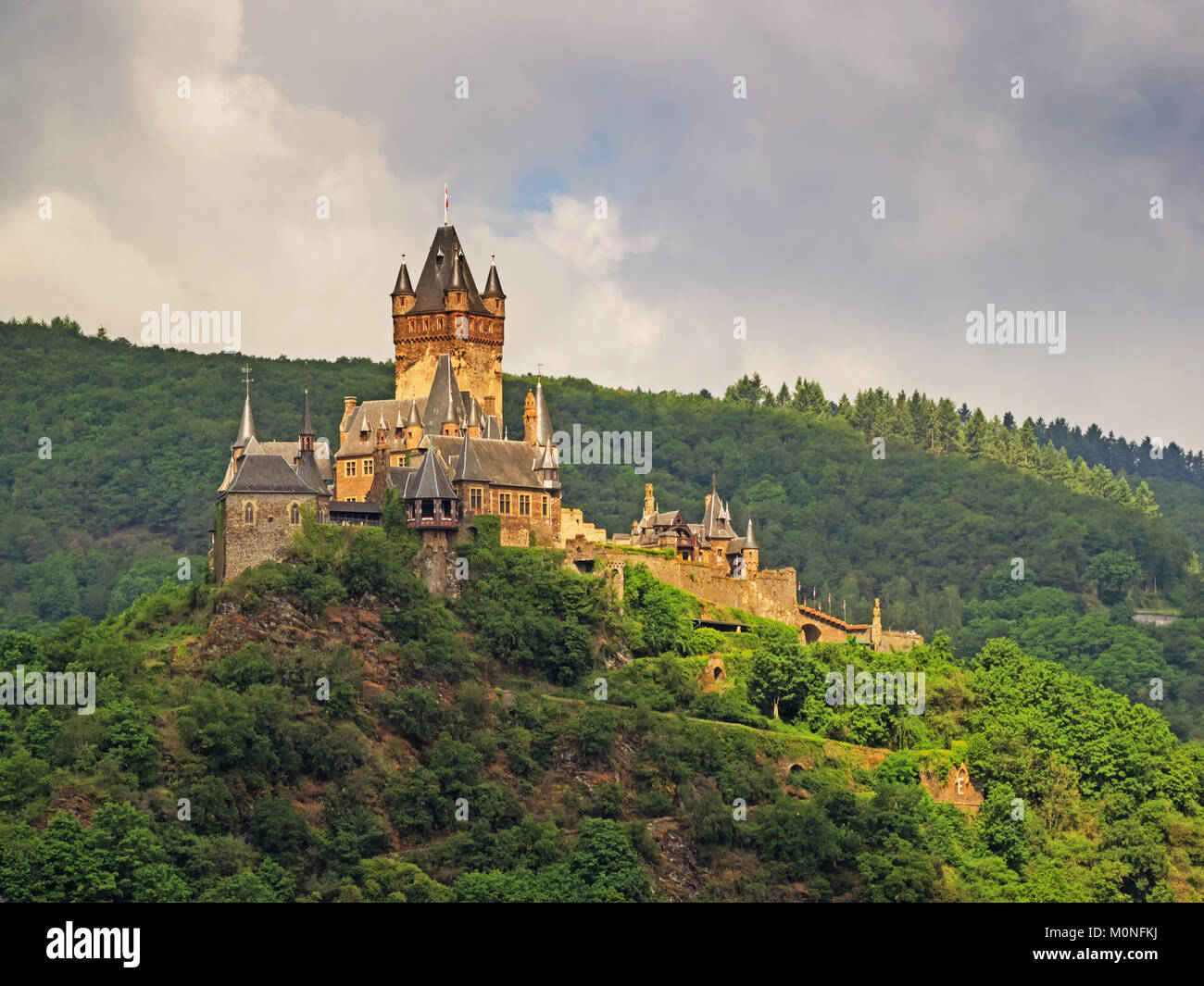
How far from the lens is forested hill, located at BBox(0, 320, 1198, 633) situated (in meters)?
173

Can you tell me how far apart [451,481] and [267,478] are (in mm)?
8996

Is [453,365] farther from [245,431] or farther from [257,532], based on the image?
[257,532]

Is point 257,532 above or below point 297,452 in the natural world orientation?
below

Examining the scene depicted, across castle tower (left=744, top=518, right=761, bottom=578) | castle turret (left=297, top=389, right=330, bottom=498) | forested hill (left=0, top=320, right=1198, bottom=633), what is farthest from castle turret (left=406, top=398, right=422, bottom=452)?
forested hill (left=0, top=320, right=1198, bottom=633)

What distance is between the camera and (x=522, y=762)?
322ft

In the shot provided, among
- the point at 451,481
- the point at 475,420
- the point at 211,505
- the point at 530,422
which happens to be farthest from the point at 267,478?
the point at 211,505

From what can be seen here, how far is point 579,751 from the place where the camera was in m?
99.5

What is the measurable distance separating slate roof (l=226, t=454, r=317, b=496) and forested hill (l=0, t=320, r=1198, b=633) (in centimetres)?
6381

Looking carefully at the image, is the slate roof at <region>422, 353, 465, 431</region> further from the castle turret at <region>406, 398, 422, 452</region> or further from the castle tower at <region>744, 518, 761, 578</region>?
the castle tower at <region>744, 518, 761, 578</region>

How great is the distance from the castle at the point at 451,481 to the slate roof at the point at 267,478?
0.17 ft

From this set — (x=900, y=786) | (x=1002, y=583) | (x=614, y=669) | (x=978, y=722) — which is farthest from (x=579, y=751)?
(x=1002, y=583)

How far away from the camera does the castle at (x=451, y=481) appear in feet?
327
